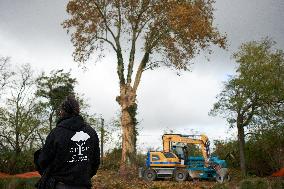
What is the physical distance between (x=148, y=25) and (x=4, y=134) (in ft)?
67.7

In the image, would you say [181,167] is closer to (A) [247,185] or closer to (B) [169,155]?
(B) [169,155]

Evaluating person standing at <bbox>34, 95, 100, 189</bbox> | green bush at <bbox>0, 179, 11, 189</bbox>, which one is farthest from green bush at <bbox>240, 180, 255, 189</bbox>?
person standing at <bbox>34, 95, 100, 189</bbox>

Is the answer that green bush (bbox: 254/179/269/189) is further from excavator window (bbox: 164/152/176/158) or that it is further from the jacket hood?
excavator window (bbox: 164/152/176/158)

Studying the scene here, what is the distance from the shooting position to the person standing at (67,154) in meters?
5.02

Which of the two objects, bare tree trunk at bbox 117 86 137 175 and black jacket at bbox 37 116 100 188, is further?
bare tree trunk at bbox 117 86 137 175

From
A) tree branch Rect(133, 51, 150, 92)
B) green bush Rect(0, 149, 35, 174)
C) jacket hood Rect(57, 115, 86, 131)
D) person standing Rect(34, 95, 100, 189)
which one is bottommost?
person standing Rect(34, 95, 100, 189)

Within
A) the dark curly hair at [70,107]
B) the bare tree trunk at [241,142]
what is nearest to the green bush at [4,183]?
the dark curly hair at [70,107]

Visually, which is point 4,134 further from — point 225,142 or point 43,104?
point 225,142

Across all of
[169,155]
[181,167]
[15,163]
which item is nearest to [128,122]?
[169,155]

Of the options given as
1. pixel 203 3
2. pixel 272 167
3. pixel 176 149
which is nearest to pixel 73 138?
pixel 176 149

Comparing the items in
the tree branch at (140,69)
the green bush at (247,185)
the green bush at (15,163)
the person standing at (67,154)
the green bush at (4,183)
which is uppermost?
the tree branch at (140,69)

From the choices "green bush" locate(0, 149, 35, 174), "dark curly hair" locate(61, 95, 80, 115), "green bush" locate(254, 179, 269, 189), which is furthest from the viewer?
"green bush" locate(0, 149, 35, 174)

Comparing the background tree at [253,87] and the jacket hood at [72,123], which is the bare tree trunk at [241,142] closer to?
the background tree at [253,87]

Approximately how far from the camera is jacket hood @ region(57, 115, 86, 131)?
517 cm
